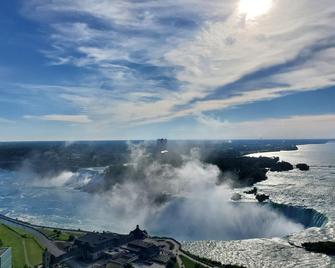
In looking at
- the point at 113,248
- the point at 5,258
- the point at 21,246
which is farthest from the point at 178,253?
the point at 21,246

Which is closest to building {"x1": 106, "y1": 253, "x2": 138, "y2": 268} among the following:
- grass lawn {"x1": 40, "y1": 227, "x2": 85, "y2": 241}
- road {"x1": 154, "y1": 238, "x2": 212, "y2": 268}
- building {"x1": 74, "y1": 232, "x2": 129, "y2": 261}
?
building {"x1": 74, "y1": 232, "x2": 129, "y2": 261}

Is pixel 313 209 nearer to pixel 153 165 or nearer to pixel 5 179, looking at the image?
pixel 153 165

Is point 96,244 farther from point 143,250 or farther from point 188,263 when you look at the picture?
point 188,263

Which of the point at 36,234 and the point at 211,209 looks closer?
the point at 36,234

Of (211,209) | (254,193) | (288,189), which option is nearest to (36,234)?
(211,209)

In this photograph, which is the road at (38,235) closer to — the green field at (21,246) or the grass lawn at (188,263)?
the green field at (21,246)
